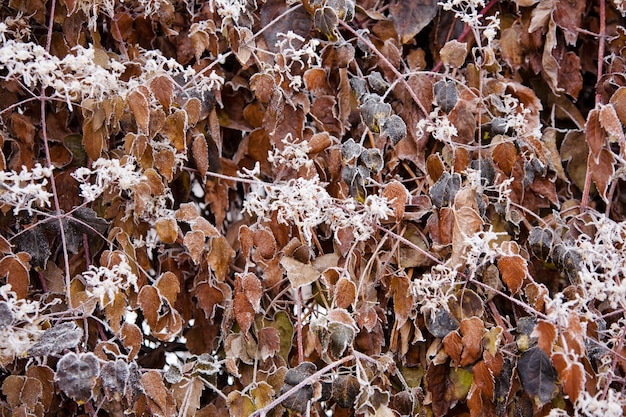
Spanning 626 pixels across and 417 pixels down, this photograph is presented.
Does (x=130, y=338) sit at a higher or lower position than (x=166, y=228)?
lower

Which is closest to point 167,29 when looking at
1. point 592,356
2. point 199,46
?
point 199,46

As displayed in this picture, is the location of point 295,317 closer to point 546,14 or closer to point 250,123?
point 250,123

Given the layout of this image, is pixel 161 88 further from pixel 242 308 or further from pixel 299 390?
pixel 299 390

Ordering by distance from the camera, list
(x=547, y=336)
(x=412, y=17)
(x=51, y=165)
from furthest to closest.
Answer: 1. (x=412, y=17)
2. (x=51, y=165)
3. (x=547, y=336)

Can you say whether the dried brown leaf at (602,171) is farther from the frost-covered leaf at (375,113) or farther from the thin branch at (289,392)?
the thin branch at (289,392)

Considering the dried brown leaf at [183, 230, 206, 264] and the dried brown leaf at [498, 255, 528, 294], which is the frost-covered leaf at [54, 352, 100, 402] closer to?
the dried brown leaf at [183, 230, 206, 264]

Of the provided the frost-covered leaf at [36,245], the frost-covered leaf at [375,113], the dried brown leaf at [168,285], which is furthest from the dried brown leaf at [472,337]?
the frost-covered leaf at [36,245]

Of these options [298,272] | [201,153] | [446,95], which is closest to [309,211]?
[298,272]

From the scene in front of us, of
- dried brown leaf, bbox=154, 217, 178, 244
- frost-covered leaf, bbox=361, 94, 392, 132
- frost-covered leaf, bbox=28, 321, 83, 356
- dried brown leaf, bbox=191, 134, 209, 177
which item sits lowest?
frost-covered leaf, bbox=28, 321, 83, 356

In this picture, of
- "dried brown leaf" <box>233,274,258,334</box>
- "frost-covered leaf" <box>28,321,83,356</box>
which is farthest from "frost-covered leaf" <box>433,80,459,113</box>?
"frost-covered leaf" <box>28,321,83,356</box>
